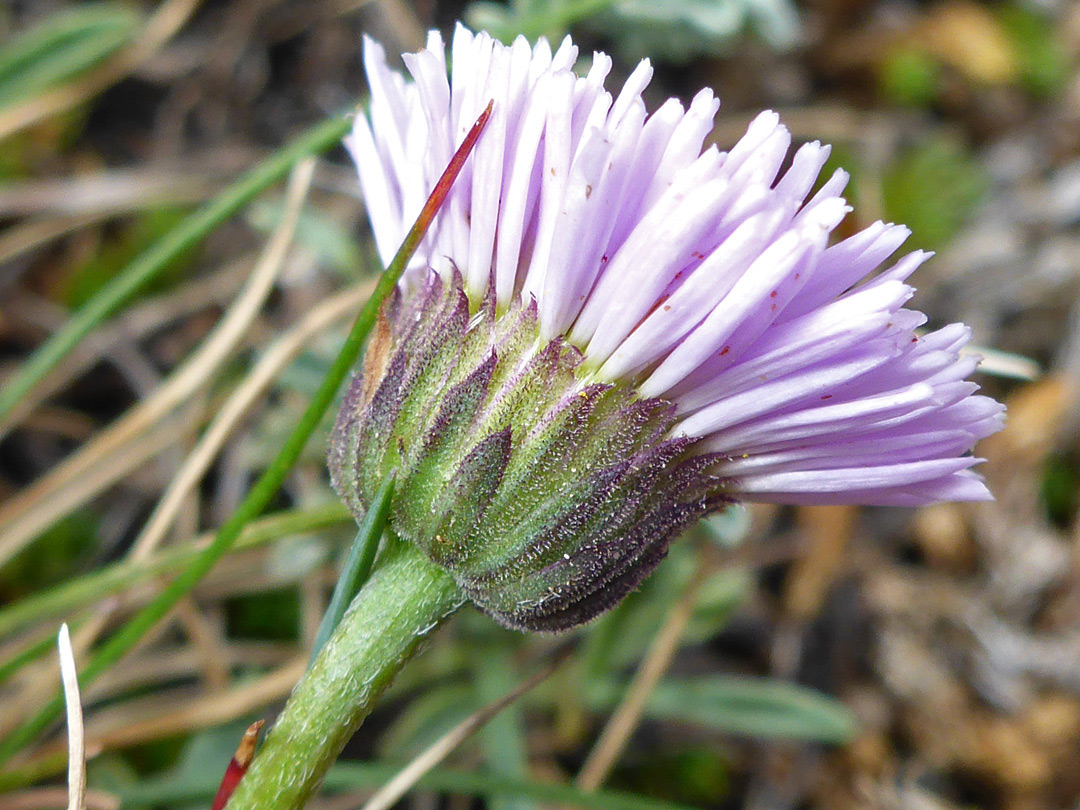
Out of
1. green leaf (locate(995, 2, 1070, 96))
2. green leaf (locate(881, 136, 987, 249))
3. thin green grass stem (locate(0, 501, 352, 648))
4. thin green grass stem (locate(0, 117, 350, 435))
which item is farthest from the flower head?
green leaf (locate(995, 2, 1070, 96))

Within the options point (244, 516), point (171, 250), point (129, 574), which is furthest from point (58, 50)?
point (244, 516)

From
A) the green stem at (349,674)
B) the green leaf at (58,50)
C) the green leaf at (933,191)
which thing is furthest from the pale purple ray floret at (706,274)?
the green leaf at (933,191)

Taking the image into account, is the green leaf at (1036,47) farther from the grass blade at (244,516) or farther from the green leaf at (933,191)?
the grass blade at (244,516)

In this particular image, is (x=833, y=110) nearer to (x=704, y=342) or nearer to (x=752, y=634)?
(x=752, y=634)

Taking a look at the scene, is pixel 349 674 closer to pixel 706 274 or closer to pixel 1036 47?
pixel 706 274

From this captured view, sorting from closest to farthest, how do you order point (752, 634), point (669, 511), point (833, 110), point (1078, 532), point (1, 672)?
point (669, 511)
point (1, 672)
point (752, 634)
point (1078, 532)
point (833, 110)

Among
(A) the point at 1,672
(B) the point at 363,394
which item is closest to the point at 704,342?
(B) the point at 363,394
